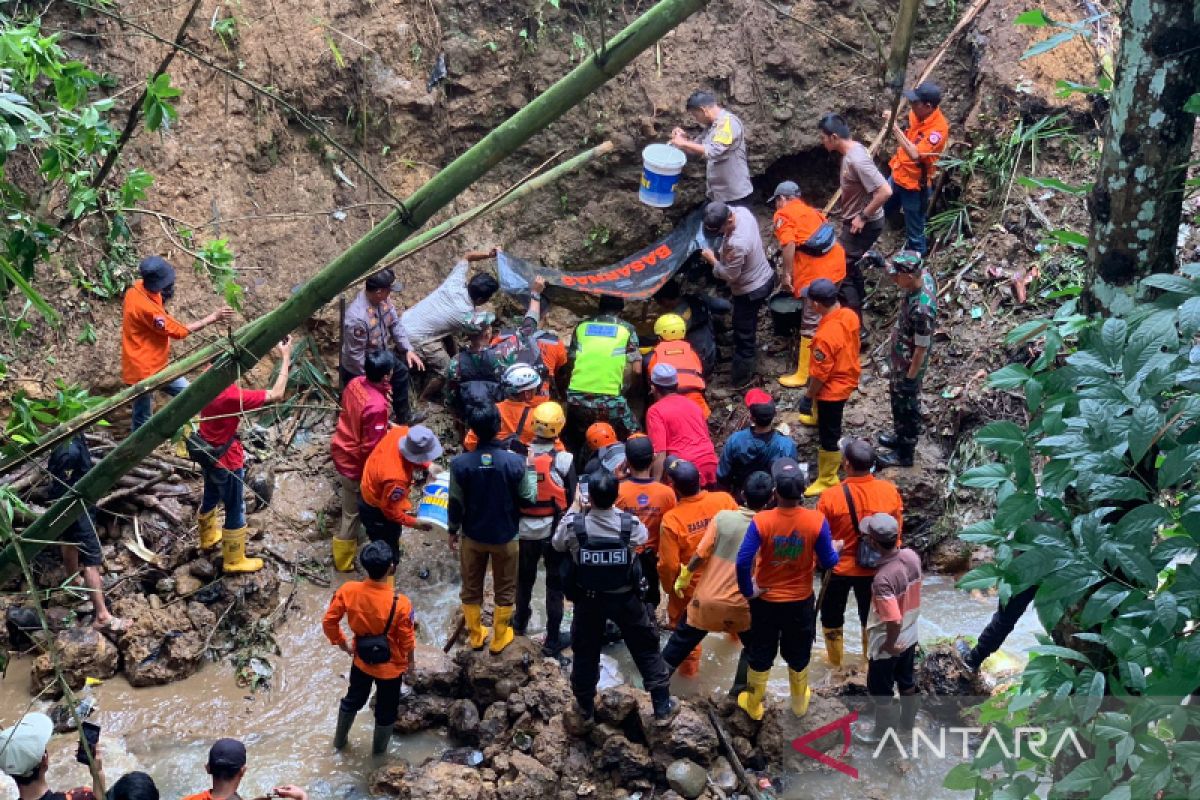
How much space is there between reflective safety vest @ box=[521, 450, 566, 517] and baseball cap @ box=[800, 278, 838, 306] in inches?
93.4

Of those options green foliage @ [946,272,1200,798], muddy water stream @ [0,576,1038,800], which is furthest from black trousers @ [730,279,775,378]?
green foliage @ [946,272,1200,798]

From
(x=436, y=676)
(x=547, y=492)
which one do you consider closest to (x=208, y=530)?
(x=436, y=676)

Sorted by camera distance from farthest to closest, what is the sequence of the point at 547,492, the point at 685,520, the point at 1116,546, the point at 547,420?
the point at 547,420, the point at 547,492, the point at 685,520, the point at 1116,546

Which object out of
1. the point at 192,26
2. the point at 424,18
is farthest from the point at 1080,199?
the point at 192,26

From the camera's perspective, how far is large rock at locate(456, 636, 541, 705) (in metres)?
7.21

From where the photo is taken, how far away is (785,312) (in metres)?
9.87

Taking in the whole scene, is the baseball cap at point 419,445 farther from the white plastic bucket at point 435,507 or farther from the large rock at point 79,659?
the large rock at point 79,659

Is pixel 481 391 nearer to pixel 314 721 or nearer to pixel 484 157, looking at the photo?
pixel 314 721

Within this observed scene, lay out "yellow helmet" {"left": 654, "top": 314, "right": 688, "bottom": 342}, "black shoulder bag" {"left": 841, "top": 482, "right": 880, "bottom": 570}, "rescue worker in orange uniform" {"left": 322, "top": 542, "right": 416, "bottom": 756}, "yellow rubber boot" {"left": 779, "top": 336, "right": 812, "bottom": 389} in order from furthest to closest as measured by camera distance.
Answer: "yellow rubber boot" {"left": 779, "top": 336, "right": 812, "bottom": 389}, "yellow helmet" {"left": 654, "top": 314, "right": 688, "bottom": 342}, "black shoulder bag" {"left": 841, "top": 482, "right": 880, "bottom": 570}, "rescue worker in orange uniform" {"left": 322, "top": 542, "right": 416, "bottom": 756}

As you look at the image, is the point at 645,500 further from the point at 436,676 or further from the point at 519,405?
the point at 436,676

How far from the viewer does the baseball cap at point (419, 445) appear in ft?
24.7

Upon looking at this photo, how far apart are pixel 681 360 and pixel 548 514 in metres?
1.86

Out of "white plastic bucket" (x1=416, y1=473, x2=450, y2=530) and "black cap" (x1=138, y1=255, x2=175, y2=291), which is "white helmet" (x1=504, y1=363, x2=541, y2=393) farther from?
"black cap" (x1=138, y1=255, x2=175, y2=291)

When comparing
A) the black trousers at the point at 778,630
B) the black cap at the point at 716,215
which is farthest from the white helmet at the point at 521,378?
the black trousers at the point at 778,630
